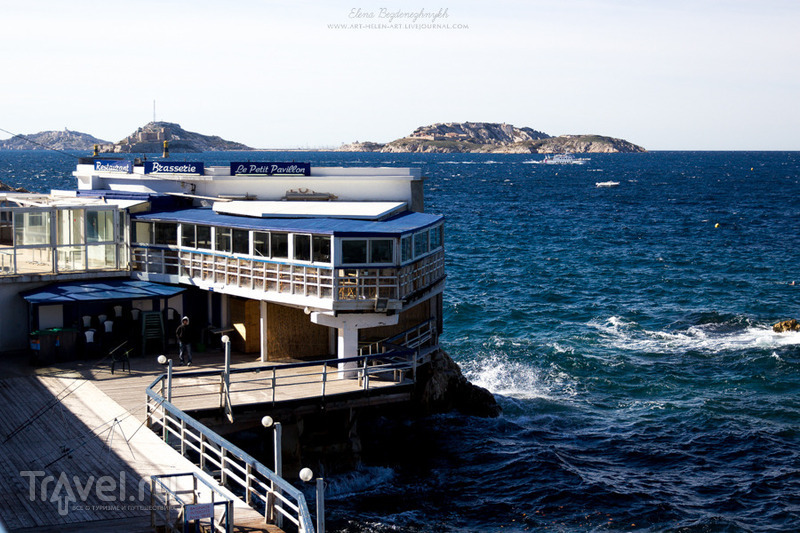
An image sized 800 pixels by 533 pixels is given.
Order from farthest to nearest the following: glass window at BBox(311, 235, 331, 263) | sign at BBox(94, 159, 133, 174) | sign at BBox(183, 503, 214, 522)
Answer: sign at BBox(94, 159, 133, 174) → glass window at BBox(311, 235, 331, 263) → sign at BBox(183, 503, 214, 522)

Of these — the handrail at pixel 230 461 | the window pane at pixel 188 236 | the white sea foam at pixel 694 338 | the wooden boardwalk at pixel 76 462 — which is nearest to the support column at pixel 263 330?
the window pane at pixel 188 236

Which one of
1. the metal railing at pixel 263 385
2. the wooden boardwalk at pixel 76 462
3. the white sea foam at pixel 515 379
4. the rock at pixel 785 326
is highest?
the metal railing at pixel 263 385

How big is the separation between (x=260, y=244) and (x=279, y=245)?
0.74 metres

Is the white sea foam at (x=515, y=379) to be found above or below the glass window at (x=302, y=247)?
below

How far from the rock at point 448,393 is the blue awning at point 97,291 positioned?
8387 mm

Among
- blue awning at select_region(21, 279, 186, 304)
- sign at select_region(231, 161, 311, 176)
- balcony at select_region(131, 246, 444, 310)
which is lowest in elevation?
blue awning at select_region(21, 279, 186, 304)

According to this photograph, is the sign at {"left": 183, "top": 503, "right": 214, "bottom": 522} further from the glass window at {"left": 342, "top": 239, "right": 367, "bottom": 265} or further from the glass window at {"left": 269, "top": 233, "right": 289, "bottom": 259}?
the glass window at {"left": 269, "top": 233, "right": 289, "bottom": 259}

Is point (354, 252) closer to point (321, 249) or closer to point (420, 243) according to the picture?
point (321, 249)

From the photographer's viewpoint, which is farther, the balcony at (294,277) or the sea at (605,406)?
the balcony at (294,277)

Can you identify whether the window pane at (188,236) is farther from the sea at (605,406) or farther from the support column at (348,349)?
the sea at (605,406)

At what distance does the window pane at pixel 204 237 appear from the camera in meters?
29.2

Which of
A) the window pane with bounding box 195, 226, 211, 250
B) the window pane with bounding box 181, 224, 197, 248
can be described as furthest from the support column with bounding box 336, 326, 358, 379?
the window pane with bounding box 181, 224, 197, 248

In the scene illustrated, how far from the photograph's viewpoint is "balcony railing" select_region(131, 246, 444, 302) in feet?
→ 85.3

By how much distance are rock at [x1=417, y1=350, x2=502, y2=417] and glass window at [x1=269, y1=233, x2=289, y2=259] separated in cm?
603
